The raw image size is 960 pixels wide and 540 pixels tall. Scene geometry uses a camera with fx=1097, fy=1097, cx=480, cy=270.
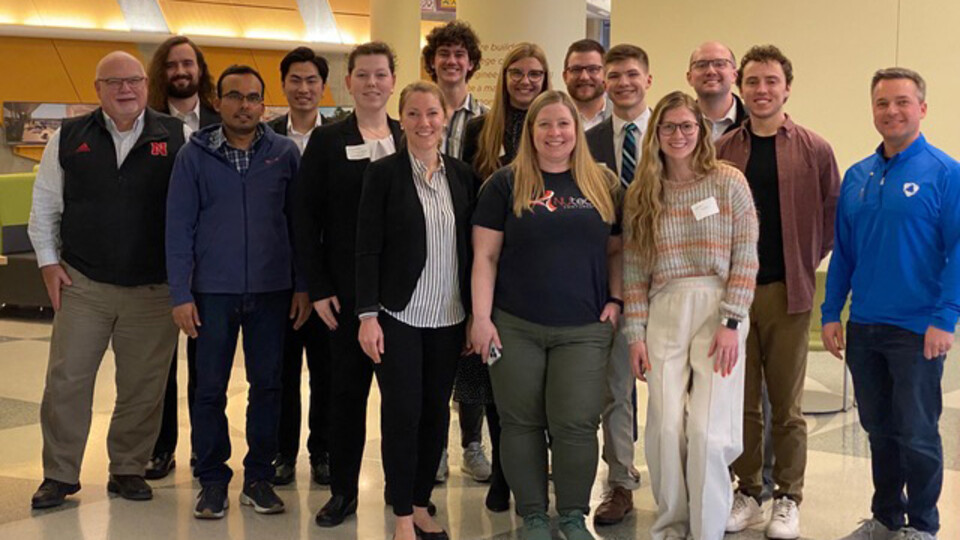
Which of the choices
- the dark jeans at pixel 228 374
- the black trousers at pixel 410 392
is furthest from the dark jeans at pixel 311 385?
the black trousers at pixel 410 392

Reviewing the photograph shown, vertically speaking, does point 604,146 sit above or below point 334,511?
above

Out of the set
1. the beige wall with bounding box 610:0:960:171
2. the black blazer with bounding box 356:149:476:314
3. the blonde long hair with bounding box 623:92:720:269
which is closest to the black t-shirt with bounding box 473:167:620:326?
the blonde long hair with bounding box 623:92:720:269

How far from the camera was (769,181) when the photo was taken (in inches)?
160

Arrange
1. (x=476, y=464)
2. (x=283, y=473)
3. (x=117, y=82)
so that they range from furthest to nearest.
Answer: (x=476, y=464) < (x=283, y=473) < (x=117, y=82)

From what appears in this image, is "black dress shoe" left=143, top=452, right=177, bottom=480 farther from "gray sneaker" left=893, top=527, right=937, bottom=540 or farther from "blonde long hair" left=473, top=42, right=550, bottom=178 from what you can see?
"gray sneaker" left=893, top=527, right=937, bottom=540

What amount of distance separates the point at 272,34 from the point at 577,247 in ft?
45.4

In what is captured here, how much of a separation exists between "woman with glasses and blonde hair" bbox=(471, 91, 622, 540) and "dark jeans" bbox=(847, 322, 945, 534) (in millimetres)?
906

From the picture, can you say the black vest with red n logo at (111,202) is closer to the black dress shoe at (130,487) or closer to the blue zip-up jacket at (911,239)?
the black dress shoe at (130,487)

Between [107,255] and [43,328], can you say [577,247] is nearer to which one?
[107,255]

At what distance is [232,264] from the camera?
13.8 feet

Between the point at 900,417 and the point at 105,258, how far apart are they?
9.99ft

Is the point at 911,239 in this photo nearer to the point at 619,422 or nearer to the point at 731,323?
the point at 731,323

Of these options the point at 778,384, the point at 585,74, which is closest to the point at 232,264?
the point at 585,74

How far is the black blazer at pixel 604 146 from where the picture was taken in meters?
4.29
